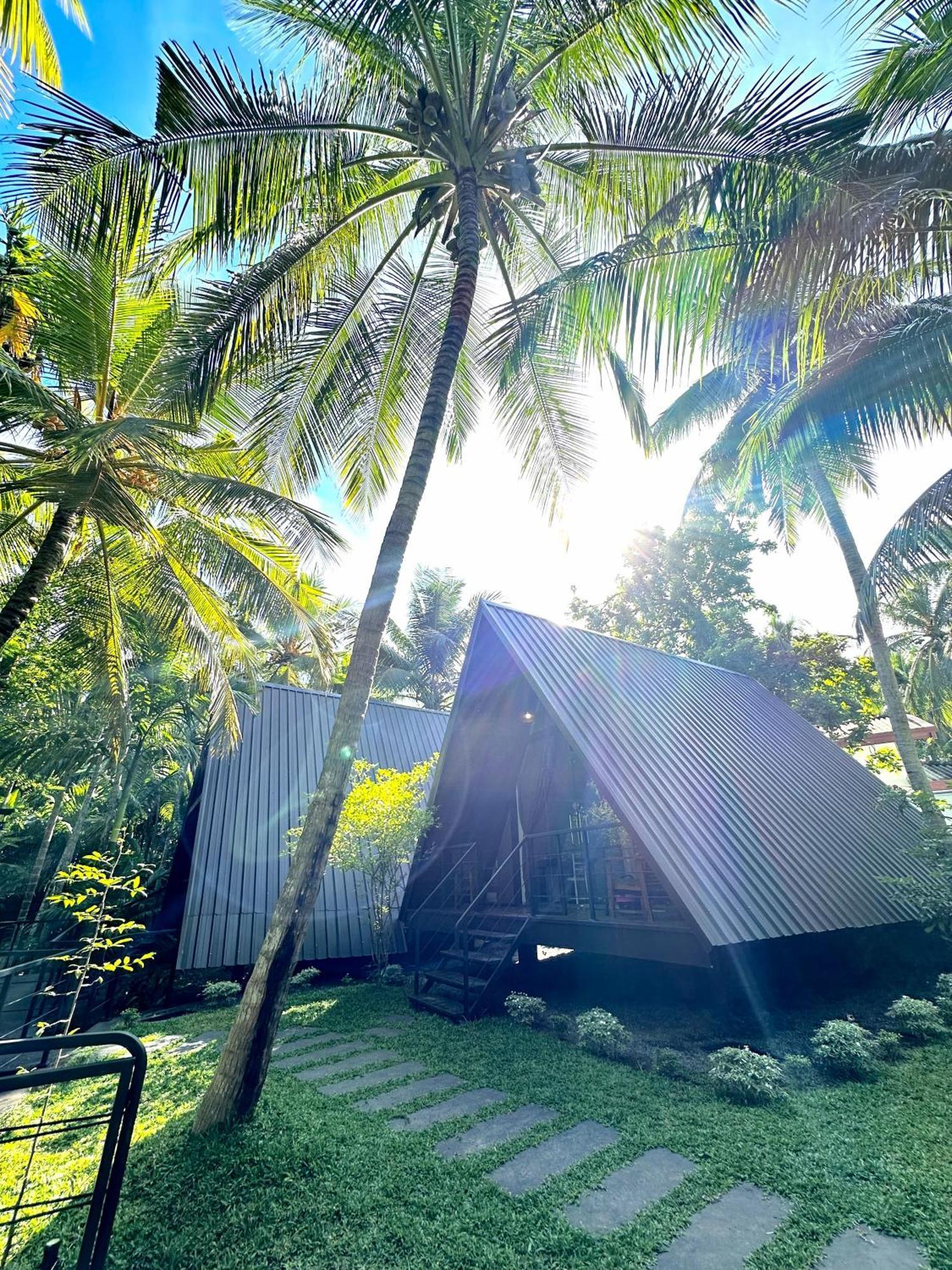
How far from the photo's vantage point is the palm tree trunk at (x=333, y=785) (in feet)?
12.0

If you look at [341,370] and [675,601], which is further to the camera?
[675,601]

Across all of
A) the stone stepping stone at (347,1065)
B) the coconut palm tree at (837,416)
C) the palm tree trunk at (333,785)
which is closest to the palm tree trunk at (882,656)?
the coconut palm tree at (837,416)

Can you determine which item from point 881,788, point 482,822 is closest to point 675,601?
point 881,788

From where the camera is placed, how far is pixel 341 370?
7.02 meters

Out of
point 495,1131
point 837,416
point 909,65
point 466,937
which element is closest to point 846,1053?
point 495,1131

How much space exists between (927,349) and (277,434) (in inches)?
318

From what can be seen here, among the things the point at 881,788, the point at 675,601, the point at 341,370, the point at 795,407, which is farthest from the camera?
the point at 675,601

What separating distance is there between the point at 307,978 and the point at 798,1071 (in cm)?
811

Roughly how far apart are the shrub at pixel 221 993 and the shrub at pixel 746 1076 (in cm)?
773

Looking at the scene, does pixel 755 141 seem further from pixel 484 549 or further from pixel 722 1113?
pixel 722 1113

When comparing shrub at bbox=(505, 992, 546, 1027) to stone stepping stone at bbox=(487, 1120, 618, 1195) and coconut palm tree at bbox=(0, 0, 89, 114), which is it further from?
coconut palm tree at bbox=(0, 0, 89, 114)

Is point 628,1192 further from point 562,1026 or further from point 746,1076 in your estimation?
point 562,1026

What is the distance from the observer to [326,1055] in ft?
19.7

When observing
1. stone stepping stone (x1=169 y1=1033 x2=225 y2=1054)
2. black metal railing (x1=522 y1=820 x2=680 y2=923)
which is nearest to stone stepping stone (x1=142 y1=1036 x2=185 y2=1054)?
stone stepping stone (x1=169 y1=1033 x2=225 y2=1054)
